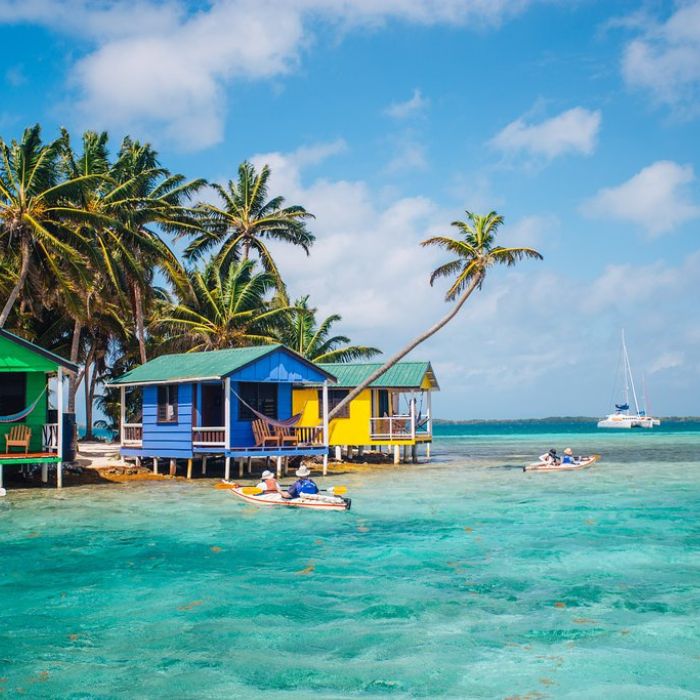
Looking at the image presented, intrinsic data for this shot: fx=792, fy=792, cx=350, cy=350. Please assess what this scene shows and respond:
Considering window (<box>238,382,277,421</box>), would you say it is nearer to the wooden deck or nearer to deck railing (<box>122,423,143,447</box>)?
deck railing (<box>122,423,143,447</box>)

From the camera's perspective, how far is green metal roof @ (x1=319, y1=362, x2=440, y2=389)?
38.9 m

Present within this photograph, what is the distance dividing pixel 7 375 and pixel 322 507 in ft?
42.4

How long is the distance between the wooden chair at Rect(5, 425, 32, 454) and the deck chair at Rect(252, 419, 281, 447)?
7.86 meters

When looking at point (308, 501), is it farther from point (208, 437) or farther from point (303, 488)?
point (208, 437)

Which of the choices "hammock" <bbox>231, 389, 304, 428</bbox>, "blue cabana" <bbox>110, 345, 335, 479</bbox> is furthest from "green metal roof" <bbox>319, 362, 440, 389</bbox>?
"hammock" <bbox>231, 389, 304, 428</bbox>

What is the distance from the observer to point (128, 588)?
43.0 ft

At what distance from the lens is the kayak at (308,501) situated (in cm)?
2102

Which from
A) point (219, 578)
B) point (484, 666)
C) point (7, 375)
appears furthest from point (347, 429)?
point (484, 666)

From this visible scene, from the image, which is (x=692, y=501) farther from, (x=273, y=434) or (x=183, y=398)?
(x=183, y=398)

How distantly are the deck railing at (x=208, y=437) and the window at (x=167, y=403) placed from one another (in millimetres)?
1209

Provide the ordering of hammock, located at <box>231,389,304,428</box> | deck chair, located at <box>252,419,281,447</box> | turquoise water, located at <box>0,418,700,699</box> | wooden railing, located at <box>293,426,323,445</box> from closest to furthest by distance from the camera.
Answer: turquoise water, located at <box>0,418,700,699</box>
hammock, located at <box>231,389,304,428</box>
deck chair, located at <box>252,419,281,447</box>
wooden railing, located at <box>293,426,323,445</box>

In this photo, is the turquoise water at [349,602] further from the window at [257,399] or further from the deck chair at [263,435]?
the window at [257,399]

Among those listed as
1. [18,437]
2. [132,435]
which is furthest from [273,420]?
[18,437]

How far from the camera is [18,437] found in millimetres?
26641
